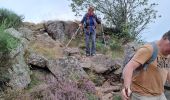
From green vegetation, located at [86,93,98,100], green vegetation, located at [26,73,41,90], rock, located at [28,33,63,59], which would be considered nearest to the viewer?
green vegetation, located at [86,93,98,100]

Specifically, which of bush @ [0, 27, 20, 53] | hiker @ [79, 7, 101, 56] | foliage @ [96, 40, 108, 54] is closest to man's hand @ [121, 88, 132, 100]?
bush @ [0, 27, 20, 53]

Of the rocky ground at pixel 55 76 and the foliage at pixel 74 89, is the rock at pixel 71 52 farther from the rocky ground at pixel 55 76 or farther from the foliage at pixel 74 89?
the foliage at pixel 74 89

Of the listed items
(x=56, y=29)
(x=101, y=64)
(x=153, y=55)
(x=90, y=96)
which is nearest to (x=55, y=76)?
(x=90, y=96)

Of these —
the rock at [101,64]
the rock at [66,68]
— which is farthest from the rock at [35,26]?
the rock at [66,68]

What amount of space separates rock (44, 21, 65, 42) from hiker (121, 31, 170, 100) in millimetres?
16086

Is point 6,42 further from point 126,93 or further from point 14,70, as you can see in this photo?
point 126,93

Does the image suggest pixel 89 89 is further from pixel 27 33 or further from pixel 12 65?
pixel 27 33

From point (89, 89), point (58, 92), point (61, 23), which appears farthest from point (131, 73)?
point (61, 23)

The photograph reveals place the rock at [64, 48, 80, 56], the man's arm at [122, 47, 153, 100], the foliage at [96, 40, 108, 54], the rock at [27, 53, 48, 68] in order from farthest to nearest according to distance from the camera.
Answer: the foliage at [96, 40, 108, 54], the rock at [64, 48, 80, 56], the rock at [27, 53, 48, 68], the man's arm at [122, 47, 153, 100]

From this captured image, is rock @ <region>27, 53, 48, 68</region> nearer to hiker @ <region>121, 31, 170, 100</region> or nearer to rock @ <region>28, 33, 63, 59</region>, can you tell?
rock @ <region>28, 33, 63, 59</region>

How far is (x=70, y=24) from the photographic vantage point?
23.7 meters

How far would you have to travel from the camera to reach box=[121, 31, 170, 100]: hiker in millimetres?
6250

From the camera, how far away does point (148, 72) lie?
21.2 ft

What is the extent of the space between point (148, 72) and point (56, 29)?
16.7 m
